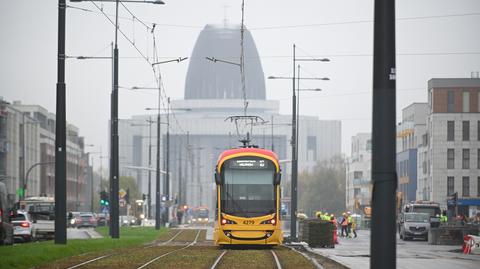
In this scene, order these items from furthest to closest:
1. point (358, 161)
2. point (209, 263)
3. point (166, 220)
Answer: point (358, 161) < point (166, 220) < point (209, 263)

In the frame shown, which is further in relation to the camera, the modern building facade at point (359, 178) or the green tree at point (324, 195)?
the modern building facade at point (359, 178)

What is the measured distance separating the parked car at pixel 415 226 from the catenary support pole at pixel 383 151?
60968 millimetres

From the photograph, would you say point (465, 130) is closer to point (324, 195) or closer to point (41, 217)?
point (324, 195)

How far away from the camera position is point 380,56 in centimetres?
1398

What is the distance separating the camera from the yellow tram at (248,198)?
4047 cm

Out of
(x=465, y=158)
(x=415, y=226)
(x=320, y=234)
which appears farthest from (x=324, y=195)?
(x=320, y=234)

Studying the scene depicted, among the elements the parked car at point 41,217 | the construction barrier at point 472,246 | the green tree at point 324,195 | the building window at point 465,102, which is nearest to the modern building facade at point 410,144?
the building window at point 465,102

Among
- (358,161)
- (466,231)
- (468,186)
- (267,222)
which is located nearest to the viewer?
(267,222)

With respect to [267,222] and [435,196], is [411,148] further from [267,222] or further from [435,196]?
[267,222]

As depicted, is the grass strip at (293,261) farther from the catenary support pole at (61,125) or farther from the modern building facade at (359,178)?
the modern building facade at (359,178)

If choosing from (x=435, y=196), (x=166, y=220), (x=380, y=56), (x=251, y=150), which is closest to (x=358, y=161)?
(x=435, y=196)

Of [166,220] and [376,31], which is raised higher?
[376,31]

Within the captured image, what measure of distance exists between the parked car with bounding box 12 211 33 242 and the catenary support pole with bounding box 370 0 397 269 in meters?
42.2

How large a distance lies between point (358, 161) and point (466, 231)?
134862 mm
